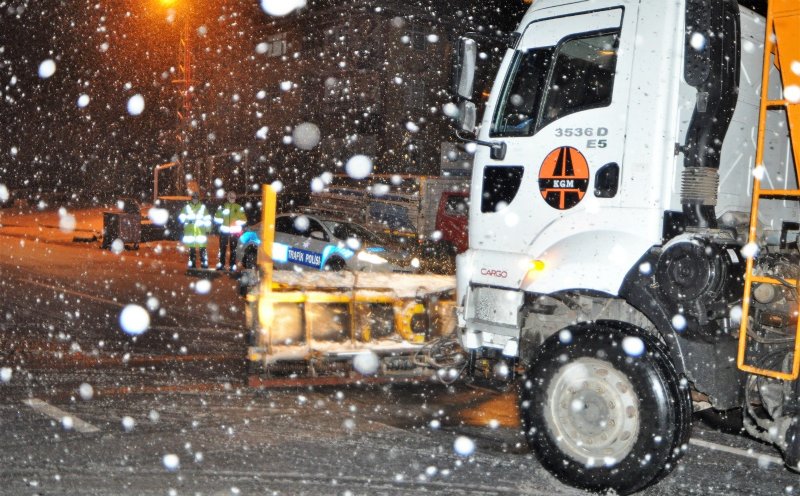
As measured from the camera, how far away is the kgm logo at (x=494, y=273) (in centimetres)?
570

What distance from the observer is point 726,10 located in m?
5.18

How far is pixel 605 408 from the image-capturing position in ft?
15.9

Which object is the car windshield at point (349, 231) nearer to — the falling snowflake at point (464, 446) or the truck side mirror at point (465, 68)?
the falling snowflake at point (464, 446)

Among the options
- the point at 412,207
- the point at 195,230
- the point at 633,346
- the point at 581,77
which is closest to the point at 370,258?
the point at 195,230

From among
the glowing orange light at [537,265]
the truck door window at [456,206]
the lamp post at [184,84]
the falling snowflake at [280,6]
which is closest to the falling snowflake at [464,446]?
the glowing orange light at [537,265]

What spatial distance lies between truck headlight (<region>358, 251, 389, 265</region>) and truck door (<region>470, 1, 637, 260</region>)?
931cm

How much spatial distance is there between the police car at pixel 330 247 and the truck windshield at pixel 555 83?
31.2ft

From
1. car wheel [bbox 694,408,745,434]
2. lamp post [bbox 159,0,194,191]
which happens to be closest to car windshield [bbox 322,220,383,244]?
car wheel [bbox 694,408,745,434]

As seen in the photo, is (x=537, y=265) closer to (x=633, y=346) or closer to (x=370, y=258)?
(x=633, y=346)

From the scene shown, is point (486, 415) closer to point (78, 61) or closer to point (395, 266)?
point (395, 266)

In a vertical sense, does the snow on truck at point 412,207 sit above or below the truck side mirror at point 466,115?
below

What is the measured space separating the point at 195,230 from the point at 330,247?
3.12 metres

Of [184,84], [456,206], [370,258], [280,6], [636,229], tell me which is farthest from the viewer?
[280,6]

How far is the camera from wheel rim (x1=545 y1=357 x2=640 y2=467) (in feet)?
15.6
